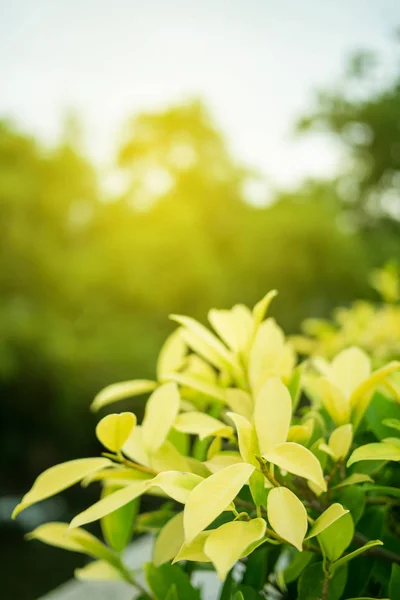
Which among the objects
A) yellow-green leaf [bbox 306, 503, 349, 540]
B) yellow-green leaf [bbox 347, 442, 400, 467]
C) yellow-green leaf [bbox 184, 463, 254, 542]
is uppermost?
yellow-green leaf [bbox 184, 463, 254, 542]

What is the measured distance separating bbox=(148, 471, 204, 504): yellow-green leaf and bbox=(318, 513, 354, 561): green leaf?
0.42ft

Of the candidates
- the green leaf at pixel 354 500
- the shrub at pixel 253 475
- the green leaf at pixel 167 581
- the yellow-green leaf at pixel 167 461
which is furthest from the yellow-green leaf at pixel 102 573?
the green leaf at pixel 354 500

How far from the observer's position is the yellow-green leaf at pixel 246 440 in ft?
1.57

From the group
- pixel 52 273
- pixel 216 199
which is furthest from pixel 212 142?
pixel 52 273

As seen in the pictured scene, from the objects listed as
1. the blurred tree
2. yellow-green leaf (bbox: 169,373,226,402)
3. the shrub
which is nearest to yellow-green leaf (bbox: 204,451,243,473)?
the shrub

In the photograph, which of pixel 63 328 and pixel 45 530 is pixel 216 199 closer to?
pixel 63 328

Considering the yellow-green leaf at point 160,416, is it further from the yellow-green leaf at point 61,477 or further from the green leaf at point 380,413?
the green leaf at point 380,413

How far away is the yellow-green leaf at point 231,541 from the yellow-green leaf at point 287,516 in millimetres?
12

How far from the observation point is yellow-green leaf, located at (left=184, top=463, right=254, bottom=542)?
412mm

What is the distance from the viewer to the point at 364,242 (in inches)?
574

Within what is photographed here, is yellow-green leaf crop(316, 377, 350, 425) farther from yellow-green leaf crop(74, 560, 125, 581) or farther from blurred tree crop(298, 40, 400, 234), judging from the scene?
blurred tree crop(298, 40, 400, 234)

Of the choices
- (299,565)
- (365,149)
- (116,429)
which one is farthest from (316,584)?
(365,149)

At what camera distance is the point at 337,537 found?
0.51 metres

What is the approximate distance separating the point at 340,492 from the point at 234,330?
217 mm
